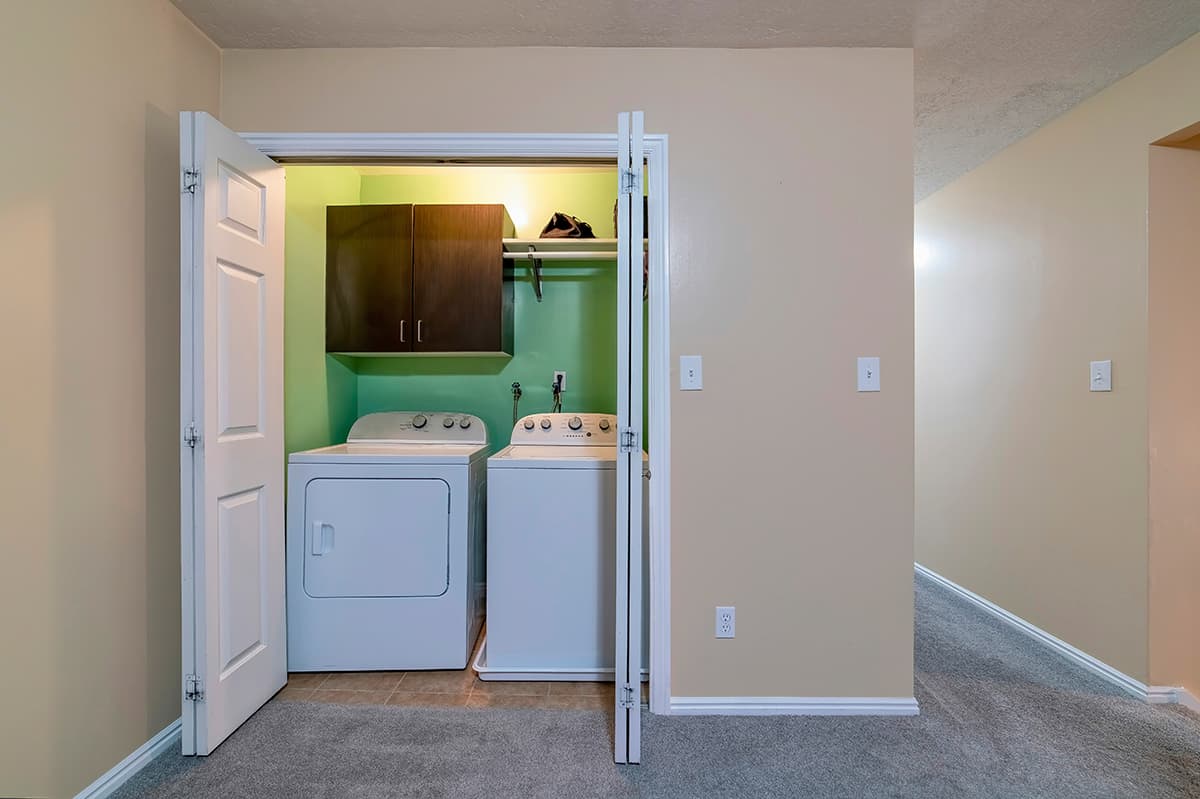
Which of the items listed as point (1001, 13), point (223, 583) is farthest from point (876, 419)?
point (223, 583)

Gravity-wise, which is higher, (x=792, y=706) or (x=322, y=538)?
(x=322, y=538)

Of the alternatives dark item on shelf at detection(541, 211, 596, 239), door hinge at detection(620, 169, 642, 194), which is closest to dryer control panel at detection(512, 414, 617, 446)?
dark item on shelf at detection(541, 211, 596, 239)

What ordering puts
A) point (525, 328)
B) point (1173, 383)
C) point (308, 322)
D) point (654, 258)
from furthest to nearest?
point (525, 328), point (308, 322), point (1173, 383), point (654, 258)

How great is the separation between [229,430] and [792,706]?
7.00ft

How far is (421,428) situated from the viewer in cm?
295

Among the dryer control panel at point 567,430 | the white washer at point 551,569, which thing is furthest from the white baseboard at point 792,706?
the dryer control panel at point 567,430

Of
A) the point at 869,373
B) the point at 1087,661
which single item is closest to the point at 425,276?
the point at 869,373

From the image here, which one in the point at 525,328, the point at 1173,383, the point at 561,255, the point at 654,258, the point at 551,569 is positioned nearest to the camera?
the point at 654,258

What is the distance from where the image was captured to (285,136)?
200 centimetres

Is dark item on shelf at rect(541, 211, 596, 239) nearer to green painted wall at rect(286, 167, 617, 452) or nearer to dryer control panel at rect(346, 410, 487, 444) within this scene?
green painted wall at rect(286, 167, 617, 452)

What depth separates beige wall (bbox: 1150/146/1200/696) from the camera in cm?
Result: 211

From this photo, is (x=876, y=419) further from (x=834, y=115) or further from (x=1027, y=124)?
(x=1027, y=124)

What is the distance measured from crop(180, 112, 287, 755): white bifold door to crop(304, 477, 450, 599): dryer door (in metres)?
0.18

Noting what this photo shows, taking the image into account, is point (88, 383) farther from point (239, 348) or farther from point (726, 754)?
point (726, 754)
